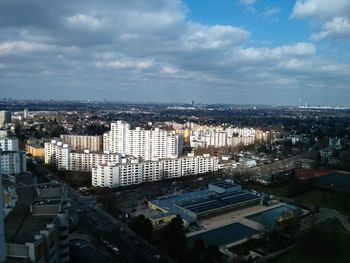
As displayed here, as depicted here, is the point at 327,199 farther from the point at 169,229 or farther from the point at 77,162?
the point at 77,162

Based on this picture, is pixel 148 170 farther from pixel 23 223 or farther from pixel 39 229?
pixel 39 229

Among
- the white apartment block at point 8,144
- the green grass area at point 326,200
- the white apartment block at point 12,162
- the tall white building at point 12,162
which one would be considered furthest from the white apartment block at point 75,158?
the green grass area at point 326,200

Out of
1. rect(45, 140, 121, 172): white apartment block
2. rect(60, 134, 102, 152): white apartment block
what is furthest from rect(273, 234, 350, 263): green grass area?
rect(60, 134, 102, 152): white apartment block

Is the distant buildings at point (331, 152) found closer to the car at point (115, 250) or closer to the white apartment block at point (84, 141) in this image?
the white apartment block at point (84, 141)

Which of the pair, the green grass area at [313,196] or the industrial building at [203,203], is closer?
the industrial building at [203,203]

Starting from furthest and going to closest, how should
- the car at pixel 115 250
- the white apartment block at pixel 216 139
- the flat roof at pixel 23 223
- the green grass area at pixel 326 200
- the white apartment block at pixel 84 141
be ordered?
1. the white apartment block at pixel 216 139
2. the white apartment block at pixel 84 141
3. the green grass area at pixel 326 200
4. the car at pixel 115 250
5. the flat roof at pixel 23 223

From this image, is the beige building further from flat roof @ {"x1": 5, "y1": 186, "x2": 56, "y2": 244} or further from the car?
the car

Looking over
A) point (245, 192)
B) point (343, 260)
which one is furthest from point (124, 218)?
point (343, 260)
